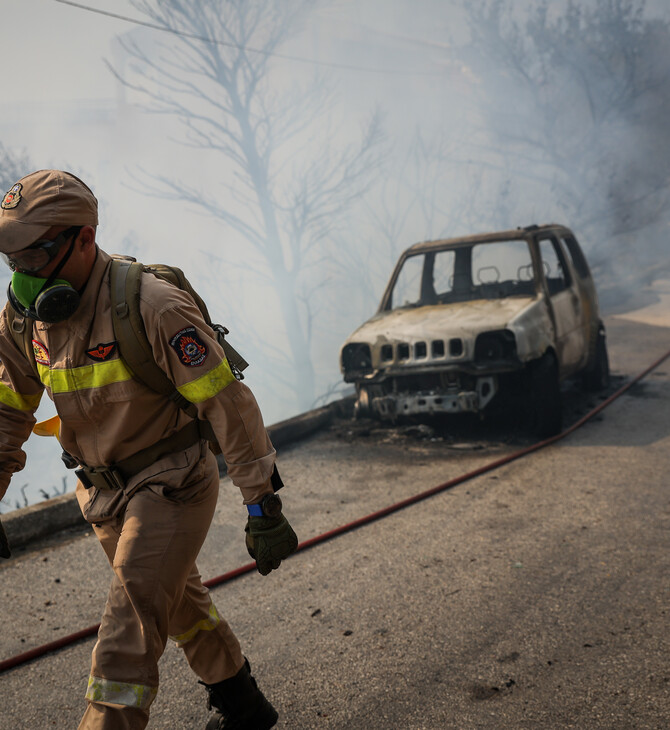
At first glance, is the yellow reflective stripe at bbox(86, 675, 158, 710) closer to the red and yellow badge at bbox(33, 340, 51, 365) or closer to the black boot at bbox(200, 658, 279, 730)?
the black boot at bbox(200, 658, 279, 730)

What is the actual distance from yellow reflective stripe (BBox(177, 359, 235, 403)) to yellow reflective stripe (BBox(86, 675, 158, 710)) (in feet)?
2.51

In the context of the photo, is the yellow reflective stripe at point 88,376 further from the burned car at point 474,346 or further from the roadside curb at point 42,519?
the burned car at point 474,346

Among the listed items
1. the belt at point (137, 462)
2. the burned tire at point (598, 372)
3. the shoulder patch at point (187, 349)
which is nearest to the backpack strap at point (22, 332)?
the belt at point (137, 462)

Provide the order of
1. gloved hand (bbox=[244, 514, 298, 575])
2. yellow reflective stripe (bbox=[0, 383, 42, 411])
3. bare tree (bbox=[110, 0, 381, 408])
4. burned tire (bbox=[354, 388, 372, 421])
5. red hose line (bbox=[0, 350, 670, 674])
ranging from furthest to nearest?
bare tree (bbox=[110, 0, 381, 408]), burned tire (bbox=[354, 388, 372, 421]), red hose line (bbox=[0, 350, 670, 674]), yellow reflective stripe (bbox=[0, 383, 42, 411]), gloved hand (bbox=[244, 514, 298, 575])

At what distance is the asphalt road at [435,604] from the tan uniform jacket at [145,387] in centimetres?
112

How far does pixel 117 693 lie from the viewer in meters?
2.08

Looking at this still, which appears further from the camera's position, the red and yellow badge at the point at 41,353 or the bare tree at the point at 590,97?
the bare tree at the point at 590,97

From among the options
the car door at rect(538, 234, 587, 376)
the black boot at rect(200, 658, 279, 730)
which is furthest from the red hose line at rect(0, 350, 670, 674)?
the black boot at rect(200, 658, 279, 730)

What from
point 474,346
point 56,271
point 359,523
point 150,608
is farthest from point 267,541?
point 474,346

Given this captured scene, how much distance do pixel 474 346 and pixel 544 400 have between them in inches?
30.5

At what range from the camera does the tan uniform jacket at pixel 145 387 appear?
2283 millimetres

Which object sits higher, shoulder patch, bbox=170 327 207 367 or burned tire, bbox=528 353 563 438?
shoulder patch, bbox=170 327 207 367

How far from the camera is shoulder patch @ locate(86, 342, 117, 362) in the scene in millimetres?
2318

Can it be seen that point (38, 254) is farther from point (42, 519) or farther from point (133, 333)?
point (42, 519)
